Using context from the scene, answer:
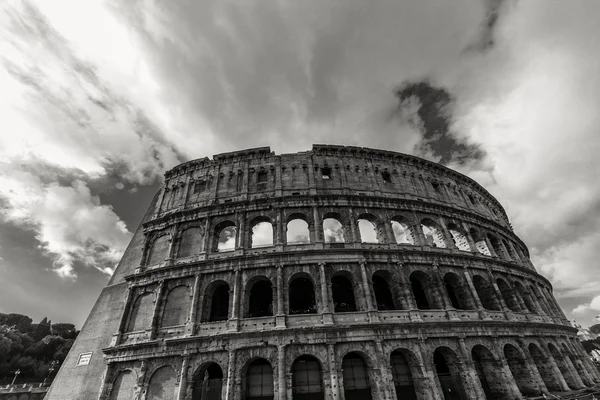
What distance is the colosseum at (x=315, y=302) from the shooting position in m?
14.2

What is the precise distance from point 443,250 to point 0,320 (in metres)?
76.5

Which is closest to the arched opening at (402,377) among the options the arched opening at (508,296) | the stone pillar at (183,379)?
the arched opening at (508,296)

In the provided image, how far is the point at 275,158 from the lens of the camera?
21.5m

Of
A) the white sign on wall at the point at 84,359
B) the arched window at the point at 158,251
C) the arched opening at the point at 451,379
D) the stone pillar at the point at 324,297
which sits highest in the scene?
the arched window at the point at 158,251

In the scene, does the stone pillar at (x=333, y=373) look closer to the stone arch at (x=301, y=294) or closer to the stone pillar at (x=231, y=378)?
the stone arch at (x=301, y=294)

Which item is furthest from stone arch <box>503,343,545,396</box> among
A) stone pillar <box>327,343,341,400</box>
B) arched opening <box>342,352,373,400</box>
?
stone pillar <box>327,343,341,400</box>

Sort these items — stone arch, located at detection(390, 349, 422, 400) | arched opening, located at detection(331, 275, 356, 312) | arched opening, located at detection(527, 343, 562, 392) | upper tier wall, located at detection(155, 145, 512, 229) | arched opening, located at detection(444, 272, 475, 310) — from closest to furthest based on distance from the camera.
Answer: stone arch, located at detection(390, 349, 422, 400)
arched opening, located at detection(527, 343, 562, 392)
arched opening, located at detection(331, 275, 356, 312)
arched opening, located at detection(444, 272, 475, 310)
upper tier wall, located at detection(155, 145, 512, 229)

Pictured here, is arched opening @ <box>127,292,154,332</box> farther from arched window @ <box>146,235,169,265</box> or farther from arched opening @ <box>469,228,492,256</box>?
arched opening @ <box>469,228,492,256</box>

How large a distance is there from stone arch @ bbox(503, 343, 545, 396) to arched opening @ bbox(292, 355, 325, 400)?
11639mm

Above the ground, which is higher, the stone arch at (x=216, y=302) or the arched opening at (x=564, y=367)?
the stone arch at (x=216, y=302)

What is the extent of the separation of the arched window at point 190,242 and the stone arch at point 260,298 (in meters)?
4.56

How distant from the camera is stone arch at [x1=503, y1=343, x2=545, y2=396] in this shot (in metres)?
→ 15.8

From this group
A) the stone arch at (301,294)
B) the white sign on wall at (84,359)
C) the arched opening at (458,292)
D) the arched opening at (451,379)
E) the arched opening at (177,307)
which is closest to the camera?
the arched opening at (451,379)

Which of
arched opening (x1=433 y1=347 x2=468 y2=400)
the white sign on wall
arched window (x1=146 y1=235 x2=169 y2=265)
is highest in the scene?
arched window (x1=146 y1=235 x2=169 y2=265)
